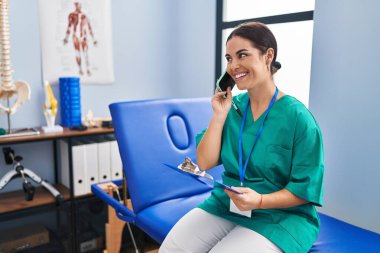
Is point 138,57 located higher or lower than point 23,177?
higher

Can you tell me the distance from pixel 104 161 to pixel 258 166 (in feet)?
4.34

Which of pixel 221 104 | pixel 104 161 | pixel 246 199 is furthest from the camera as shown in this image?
pixel 104 161

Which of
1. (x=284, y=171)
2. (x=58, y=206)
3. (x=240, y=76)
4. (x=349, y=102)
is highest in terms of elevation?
(x=240, y=76)

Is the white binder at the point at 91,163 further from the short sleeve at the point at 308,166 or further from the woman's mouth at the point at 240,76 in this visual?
the short sleeve at the point at 308,166

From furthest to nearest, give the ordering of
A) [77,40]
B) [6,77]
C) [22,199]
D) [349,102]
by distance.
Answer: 1. [77,40]
2. [22,199]
3. [6,77]
4. [349,102]

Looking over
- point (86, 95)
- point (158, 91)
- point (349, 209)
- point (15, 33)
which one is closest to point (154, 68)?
point (158, 91)

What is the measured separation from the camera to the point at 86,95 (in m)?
2.48

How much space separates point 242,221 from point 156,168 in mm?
544

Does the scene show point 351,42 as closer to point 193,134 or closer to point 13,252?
point 193,134

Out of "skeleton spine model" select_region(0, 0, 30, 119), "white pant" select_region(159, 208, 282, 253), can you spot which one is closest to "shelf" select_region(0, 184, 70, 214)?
"skeleton spine model" select_region(0, 0, 30, 119)

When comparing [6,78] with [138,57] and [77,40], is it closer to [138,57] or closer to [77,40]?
[77,40]

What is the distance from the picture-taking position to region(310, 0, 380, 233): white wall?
154cm

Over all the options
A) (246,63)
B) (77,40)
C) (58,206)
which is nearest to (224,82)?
(246,63)

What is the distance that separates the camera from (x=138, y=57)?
272cm
